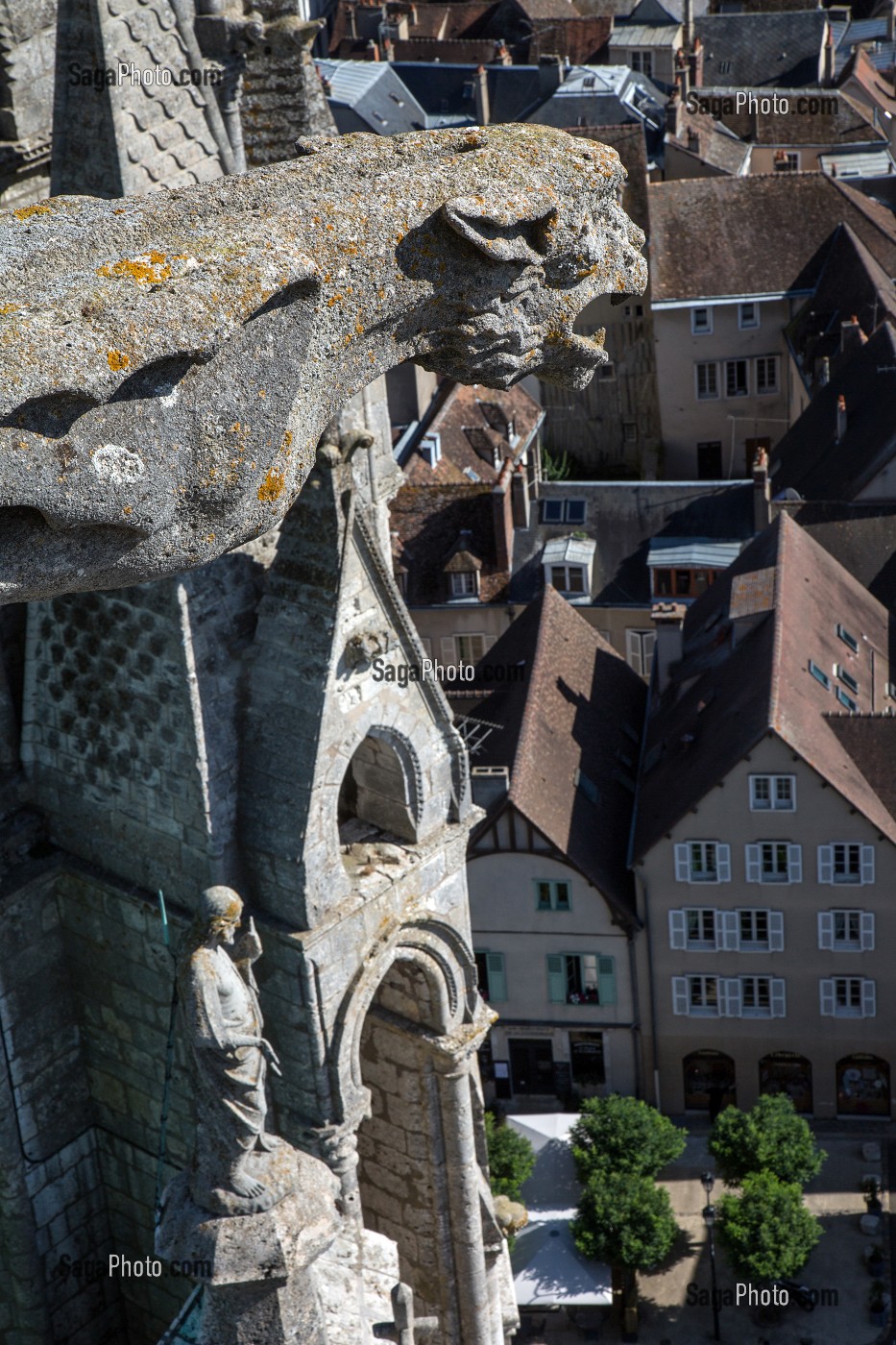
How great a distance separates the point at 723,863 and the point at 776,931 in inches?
110

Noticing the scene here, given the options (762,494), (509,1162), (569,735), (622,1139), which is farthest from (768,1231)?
(762,494)

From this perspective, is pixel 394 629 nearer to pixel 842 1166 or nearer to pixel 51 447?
pixel 51 447

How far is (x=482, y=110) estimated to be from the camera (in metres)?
105

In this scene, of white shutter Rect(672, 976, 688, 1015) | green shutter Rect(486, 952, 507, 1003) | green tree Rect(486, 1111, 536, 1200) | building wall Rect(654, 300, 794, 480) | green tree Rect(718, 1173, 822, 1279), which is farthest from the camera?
building wall Rect(654, 300, 794, 480)

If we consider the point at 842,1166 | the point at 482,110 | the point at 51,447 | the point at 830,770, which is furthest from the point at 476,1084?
the point at 482,110

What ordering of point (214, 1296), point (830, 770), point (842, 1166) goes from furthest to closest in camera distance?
point (842, 1166) → point (830, 770) → point (214, 1296)

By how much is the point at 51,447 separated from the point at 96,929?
11.2m

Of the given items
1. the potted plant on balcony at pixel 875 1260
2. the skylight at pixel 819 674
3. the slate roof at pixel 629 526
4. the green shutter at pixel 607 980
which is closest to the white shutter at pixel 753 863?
the green shutter at pixel 607 980

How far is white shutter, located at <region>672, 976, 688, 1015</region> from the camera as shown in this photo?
5250 centimetres

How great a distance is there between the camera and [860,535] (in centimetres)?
6172

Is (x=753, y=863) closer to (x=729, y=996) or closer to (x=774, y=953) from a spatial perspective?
(x=774, y=953)

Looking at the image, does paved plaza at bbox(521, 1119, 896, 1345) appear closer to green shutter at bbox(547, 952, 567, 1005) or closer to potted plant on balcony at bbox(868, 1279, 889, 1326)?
potted plant on balcony at bbox(868, 1279, 889, 1326)

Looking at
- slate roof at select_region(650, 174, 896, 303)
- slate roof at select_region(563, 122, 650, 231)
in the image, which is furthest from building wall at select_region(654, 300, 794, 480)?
slate roof at select_region(563, 122, 650, 231)

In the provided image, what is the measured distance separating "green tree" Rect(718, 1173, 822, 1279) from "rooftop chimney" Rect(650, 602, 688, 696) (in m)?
15.6
